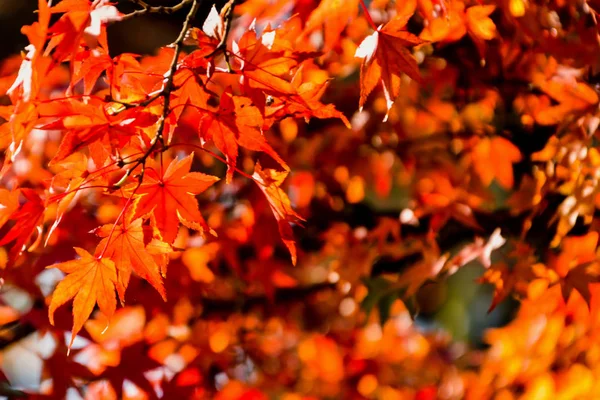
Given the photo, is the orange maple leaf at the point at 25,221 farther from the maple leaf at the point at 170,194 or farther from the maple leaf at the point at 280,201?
the maple leaf at the point at 280,201

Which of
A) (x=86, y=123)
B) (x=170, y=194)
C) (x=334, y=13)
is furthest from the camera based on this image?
(x=334, y=13)

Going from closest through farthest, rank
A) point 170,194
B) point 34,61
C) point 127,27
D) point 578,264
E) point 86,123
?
point 34,61
point 86,123
point 170,194
point 578,264
point 127,27

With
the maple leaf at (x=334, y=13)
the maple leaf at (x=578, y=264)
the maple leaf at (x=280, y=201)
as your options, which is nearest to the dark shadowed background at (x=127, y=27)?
the maple leaf at (x=334, y=13)

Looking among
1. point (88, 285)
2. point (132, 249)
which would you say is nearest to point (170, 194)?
point (132, 249)

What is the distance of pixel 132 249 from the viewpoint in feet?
3.94

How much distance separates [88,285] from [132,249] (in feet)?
0.36

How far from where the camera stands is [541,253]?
2.10 metres

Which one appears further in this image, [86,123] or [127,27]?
[127,27]

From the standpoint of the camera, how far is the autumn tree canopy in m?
1.13

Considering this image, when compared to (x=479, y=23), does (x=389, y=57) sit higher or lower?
higher

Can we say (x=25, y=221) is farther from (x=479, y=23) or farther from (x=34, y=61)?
(x=479, y=23)

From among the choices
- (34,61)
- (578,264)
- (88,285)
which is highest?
(34,61)

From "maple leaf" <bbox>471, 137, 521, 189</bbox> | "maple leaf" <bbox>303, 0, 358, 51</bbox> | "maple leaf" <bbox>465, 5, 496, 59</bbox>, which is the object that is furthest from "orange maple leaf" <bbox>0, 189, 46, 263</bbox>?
"maple leaf" <bbox>471, 137, 521, 189</bbox>

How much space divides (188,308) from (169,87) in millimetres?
1841
